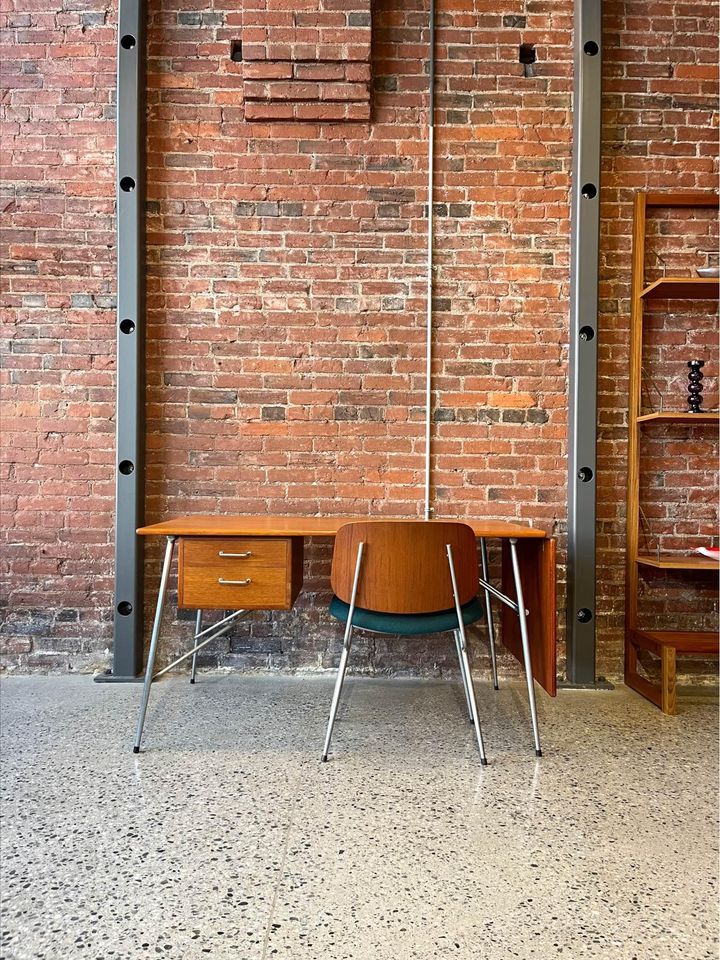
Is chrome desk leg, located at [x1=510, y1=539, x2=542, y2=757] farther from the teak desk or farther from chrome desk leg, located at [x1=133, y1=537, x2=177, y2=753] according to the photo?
chrome desk leg, located at [x1=133, y1=537, x2=177, y2=753]

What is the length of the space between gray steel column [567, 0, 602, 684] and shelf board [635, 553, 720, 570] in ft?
0.78

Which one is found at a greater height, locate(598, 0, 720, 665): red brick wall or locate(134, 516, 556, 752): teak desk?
locate(598, 0, 720, 665): red brick wall

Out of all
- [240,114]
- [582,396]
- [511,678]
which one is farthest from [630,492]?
[240,114]

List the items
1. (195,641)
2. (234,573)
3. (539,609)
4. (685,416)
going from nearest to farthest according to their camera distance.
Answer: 1. (234,573)
2. (539,609)
3. (685,416)
4. (195,641)

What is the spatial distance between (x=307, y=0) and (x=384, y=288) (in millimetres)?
1295

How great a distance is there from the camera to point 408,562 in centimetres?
188

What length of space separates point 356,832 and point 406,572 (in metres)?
0.75

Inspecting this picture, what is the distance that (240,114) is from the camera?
265 cm

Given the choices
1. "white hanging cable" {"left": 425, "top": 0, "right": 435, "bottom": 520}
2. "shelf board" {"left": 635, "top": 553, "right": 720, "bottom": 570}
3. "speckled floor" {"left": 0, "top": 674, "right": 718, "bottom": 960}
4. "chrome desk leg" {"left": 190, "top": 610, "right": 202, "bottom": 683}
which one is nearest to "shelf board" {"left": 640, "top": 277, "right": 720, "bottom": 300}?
"white hanging cable" {"left": 425, "top": 0, "right": 435, "bottom": 520}

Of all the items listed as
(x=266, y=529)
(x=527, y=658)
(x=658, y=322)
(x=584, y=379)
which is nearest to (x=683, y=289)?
(x=658, y=322)

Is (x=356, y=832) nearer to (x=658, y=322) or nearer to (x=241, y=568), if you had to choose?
(x=241, y=568)

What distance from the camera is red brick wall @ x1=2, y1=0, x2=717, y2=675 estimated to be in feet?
8.64

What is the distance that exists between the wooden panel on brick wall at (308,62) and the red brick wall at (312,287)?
0.28 feet

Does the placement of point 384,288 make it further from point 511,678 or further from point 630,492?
point 511,678
